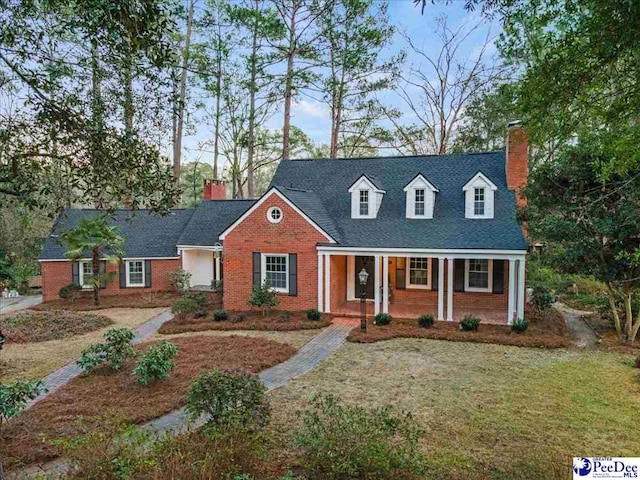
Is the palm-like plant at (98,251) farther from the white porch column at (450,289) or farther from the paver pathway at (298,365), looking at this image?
the white porch column at (450,289)

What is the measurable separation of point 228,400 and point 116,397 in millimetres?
3354

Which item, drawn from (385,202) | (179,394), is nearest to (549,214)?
(385,202)

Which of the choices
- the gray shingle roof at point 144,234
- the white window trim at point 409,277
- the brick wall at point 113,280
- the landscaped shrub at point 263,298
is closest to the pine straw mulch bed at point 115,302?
the brick wall at point 113,280

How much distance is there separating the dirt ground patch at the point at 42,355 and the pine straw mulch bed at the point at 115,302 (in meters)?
2.75

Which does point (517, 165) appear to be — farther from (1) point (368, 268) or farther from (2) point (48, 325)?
(2) point (48, 325)

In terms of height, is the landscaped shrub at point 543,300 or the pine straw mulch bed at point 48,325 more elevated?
the landscaped shrub at point 543,300

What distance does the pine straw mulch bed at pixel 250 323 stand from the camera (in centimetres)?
1391

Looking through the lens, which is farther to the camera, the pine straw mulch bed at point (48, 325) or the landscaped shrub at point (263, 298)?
the landscaped shrub at point (263, 298)

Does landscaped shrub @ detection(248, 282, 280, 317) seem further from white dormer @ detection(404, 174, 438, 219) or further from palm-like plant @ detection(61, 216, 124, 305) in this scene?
palm-like plant @ detection(61, 216, 124, 305)

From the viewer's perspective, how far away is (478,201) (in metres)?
15.5

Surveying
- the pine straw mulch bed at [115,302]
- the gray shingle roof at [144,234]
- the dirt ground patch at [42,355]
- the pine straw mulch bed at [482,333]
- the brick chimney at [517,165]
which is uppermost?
the brick chimney at [517,165]

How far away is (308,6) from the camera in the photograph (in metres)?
23.5

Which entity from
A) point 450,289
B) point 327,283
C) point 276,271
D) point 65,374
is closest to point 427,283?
point 450,289

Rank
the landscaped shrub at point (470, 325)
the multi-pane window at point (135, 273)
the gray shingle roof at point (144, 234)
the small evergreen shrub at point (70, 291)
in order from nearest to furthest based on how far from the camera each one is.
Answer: the landscaped shrub at point (470, 325)
the small evergreen shrub at point (70, 291)
the gray shingle roof at point (144, 234)
the multi-pane window at point (135, 273)
